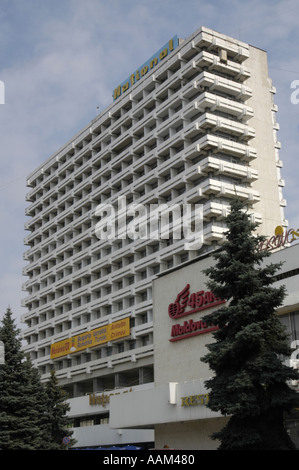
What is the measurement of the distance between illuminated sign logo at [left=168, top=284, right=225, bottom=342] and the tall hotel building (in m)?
15.8

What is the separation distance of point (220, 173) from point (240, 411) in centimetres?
3696

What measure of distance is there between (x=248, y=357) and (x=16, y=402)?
2153 cm

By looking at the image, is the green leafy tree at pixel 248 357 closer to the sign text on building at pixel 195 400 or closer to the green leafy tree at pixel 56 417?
the sign text on building at pixel 195 400

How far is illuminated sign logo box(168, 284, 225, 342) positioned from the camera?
34.3 m

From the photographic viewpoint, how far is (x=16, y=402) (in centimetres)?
3884

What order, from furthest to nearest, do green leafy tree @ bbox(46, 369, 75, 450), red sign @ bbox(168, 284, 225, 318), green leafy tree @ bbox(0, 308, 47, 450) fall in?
Result: green leafy tree @ bbox(46, 369, 75, 450), green leafy tree @ bbox(0, 308, 47, 450), red sign @ bbox(168, 284, 225, 318)

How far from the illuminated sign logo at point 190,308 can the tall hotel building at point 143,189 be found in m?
15.8

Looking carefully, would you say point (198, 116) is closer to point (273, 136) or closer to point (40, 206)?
point (273, 136)

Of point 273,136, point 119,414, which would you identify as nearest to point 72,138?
point 273,136

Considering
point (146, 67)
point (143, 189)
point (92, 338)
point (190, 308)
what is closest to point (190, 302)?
point (190, 308)

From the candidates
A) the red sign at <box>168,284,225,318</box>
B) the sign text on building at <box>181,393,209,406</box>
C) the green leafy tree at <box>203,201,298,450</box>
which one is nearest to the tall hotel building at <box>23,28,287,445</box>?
the red sign at <box>168,284,225,318</box>

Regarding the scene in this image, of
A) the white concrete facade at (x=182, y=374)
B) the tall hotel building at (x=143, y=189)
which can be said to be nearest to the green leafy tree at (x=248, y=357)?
the white concrete facade at (x=182, y=374)

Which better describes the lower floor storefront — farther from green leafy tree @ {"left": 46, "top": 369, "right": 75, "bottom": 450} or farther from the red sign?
green leafy tree @ {"left": 46, "top": 369, "right": 75, "bottom": 450}

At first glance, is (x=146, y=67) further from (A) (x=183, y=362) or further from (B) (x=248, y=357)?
(B) (x=248, y=357)
